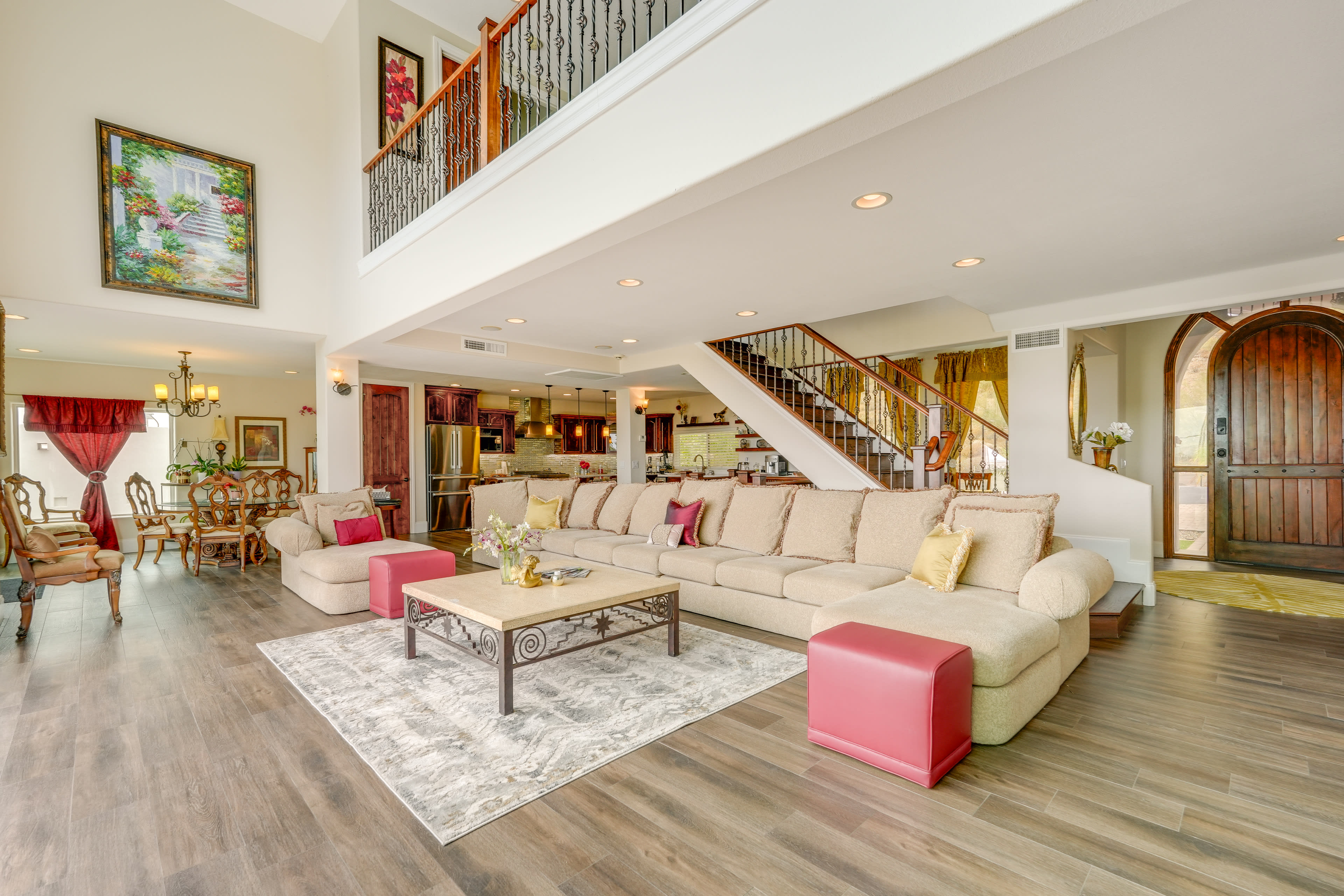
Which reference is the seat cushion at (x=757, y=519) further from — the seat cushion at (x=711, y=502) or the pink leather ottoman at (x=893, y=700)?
the pink leather ottoman at (x=893, y=700)

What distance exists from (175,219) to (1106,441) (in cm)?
914

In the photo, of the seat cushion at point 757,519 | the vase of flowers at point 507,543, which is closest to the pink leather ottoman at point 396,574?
the vase of flowers at point 507,543

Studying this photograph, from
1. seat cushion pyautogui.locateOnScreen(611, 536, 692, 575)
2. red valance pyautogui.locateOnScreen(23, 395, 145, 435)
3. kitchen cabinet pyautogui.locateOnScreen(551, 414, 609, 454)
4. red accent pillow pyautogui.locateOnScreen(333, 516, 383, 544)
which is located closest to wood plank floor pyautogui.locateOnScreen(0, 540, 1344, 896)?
seat cushion pyautogui.locateOnScreen(611, 536, 692, 575)

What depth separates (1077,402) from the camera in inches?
239

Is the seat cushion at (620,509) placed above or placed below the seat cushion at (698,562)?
above

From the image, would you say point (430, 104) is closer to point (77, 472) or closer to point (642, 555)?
point (642, 555)

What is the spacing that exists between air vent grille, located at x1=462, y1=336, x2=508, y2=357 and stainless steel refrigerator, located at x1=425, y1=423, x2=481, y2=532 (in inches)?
147

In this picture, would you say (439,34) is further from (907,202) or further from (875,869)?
(875,869)

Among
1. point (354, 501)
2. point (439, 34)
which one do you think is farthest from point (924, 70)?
point (439, 34)

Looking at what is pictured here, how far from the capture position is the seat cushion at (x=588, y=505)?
633 cm

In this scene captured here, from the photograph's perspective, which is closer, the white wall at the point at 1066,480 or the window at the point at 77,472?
the white wall at the point at 1066,480

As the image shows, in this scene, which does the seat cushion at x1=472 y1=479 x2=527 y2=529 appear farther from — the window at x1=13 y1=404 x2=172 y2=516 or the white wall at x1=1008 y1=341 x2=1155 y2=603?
the white wall at x1=1008 y1=341 x2=1155 y2=603

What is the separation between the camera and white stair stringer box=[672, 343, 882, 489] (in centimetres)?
626

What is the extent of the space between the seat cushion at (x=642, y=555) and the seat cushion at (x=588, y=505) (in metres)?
1.19
